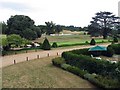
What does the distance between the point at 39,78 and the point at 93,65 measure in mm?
5007

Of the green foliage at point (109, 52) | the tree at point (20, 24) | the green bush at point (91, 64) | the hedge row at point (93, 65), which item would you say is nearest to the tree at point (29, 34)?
the tree at point (20, 24)

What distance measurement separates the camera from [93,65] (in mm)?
22484

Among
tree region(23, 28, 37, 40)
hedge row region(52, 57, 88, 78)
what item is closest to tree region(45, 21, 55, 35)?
tree region(23, 28, 37, 40)

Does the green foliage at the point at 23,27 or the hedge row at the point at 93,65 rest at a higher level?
the green foliage at the point at 23,27

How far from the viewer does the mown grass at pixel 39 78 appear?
18.3 m

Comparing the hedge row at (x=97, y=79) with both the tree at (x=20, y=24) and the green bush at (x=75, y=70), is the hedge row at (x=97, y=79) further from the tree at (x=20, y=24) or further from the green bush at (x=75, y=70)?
the tree at (x=20, y=24)

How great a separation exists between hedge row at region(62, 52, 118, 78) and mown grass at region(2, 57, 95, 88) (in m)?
1.88

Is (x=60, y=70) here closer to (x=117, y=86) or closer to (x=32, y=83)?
(x=32, y=83)

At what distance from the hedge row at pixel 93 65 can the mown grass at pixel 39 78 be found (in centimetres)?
188

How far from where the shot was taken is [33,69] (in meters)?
24.5

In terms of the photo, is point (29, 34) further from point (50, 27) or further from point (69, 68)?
point (50, 27)

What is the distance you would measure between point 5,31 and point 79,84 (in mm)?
48008

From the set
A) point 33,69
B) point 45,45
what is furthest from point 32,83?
point 45,45

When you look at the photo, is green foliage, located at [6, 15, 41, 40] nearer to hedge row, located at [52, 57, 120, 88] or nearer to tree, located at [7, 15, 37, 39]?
tree, located at [7, 15, 37, 39]
